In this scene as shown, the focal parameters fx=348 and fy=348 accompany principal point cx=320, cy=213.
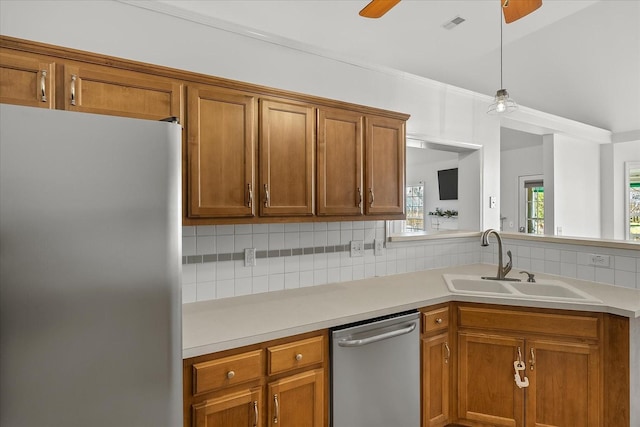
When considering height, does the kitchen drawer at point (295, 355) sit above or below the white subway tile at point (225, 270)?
below

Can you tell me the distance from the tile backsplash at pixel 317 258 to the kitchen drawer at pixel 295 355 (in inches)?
26.8

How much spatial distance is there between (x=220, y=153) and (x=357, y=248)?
130 cm

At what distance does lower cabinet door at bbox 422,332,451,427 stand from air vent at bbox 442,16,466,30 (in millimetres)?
2489

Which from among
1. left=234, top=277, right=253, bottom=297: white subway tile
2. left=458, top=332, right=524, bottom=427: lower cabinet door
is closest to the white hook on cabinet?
left=458, top=332, right=524, bottom=427: lower cabinet door

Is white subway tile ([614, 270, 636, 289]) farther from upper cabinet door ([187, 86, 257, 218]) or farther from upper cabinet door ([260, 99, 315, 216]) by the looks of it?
upper cabinet door ([187, 86, 257, 218])

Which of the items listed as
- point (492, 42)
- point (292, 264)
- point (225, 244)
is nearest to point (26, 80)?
point (225, 244)

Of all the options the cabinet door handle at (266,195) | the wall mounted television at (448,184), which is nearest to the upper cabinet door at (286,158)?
the cabinet door handle at (266,195)

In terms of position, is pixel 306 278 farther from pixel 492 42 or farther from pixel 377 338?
pixel 492 42

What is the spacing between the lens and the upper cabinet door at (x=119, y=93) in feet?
4.72

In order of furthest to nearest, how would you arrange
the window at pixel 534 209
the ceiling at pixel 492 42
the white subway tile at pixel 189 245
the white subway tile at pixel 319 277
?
the window at pixel 534 209 < the ceiling at pixel 492 42 < the white subway tile at pixel 319 277 < the white subway tile at pixel 189 245

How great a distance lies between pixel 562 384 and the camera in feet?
6.48

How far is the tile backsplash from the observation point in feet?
6.79

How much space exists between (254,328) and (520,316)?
5.14ft

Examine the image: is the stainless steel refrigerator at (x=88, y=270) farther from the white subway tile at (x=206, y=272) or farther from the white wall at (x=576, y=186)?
the white wall at (x=576, y=186)
